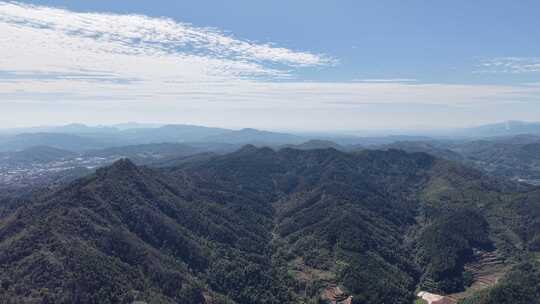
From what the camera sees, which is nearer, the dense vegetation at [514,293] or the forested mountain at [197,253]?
the forested mountain at [197,253]

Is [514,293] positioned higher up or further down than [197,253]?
further down

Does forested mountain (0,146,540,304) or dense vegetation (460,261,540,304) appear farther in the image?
dense vegetation (460,261,540,304)

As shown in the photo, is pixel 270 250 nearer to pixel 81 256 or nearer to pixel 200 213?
pixel 200 213

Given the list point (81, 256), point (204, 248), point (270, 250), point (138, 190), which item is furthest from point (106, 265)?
point (270, 250)

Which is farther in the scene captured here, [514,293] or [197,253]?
[197,253]

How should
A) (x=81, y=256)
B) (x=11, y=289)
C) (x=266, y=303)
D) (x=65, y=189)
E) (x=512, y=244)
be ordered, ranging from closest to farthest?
(x=11, y=289), (x=81, y=256), (x=266, y=303), (x=65, y=189), (x=512, y=244)

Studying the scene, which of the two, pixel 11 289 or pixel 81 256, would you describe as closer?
pixel 11 289

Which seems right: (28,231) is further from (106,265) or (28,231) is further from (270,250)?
(270,250)

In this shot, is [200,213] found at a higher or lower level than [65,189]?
lower

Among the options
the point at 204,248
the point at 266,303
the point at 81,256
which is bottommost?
the point at 266,303

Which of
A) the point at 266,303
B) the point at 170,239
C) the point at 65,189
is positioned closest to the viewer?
the point at 266,303

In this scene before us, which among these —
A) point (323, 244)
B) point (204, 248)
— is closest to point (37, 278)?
point (204, 248)
